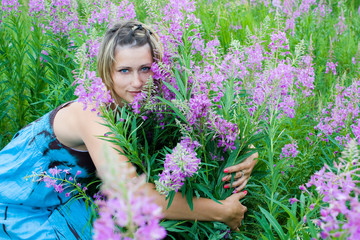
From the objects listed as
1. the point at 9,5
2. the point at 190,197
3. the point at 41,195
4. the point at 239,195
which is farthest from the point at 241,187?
the point at 9,5

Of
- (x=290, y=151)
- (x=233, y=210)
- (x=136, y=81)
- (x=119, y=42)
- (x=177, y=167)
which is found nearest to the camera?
(x=177, y=167)

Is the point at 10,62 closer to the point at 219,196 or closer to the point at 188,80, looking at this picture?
the point at 188,80

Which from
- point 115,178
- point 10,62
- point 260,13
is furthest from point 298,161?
point 260,13

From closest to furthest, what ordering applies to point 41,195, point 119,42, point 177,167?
1. point 177,167
2. point 119,42
3. point 41,195

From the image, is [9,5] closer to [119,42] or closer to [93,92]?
[119,42]

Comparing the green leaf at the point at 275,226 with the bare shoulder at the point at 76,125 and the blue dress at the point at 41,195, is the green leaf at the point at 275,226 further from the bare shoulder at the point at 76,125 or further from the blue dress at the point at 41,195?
the blue dress at the point at 41,195

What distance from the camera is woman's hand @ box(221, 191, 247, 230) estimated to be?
2.08 m

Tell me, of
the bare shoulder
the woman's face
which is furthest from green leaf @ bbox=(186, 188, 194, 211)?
the woman's face

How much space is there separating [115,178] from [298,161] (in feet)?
7.48

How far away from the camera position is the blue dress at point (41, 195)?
2424 mm

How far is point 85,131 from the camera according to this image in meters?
2.19

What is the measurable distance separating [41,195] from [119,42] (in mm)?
1124

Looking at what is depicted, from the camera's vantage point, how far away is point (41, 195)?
2.47 meters

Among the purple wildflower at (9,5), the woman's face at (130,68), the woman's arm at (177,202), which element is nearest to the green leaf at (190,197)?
the woman's arm at (177,202)
